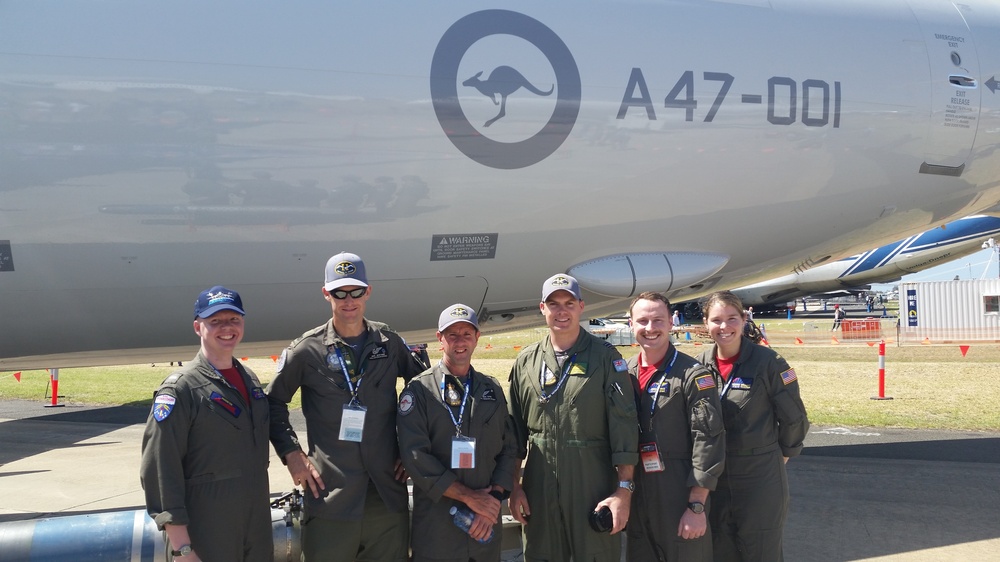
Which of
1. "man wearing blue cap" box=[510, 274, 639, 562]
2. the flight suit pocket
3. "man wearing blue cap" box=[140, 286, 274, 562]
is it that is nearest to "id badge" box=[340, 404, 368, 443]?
"man wearing blue cap" box=[140, 286, 274, 562]

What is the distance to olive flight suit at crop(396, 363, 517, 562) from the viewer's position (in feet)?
11.2

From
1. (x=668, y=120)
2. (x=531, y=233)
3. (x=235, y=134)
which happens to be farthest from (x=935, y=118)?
(x=235, y=134)

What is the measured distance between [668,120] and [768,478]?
103 inches

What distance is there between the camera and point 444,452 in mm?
3471

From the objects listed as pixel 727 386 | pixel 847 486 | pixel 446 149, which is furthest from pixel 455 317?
pixel 847 486

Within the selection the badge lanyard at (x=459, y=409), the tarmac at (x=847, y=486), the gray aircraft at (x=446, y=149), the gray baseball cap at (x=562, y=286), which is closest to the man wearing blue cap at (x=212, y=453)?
the badge lanyard at (x=459, y=409)

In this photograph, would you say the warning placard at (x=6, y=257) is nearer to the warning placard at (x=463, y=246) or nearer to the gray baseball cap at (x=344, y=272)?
the gray baseball cap at (x=344, y=272)

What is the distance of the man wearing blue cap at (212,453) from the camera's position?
3056 millimetres

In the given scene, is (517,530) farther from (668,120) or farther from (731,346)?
(668,120)

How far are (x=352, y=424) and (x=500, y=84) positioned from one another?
2.59 meters

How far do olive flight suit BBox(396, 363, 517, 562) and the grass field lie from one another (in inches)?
312

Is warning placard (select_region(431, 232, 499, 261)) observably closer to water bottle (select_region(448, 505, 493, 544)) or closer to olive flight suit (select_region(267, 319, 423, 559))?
olive flight suit (select_region(267, 319, 423, 559))

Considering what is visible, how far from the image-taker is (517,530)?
4.40 meters

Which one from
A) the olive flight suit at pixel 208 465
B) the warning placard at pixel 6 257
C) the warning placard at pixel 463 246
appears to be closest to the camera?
the olive flight suit at pixel 208 465
